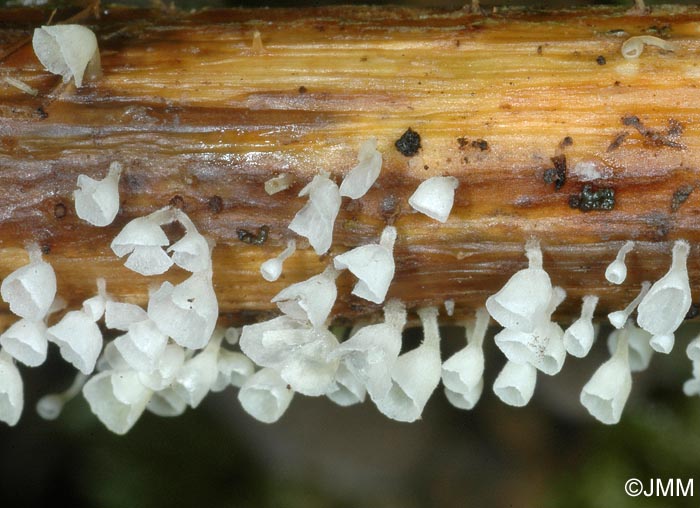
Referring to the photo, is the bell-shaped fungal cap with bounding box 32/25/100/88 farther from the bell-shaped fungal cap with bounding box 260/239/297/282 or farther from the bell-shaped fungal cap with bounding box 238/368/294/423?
the bell-shaped fungal cap with bounding box 238/368/294/423

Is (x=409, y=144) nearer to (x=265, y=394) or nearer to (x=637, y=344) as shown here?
(x=265, y=394)

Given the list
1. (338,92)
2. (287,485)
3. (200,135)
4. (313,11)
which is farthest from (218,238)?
(287,485)

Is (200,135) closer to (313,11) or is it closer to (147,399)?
(313,11)

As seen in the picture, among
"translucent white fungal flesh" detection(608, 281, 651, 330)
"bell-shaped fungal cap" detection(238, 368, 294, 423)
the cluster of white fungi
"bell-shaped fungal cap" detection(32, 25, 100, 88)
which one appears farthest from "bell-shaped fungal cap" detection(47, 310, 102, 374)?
"translucent white fungal flesh" detection(608, 281, 651, 330)

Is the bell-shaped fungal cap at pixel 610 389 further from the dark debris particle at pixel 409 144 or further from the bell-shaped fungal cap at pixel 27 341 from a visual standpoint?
the bell-shaped fungal cap at pixel 27 341

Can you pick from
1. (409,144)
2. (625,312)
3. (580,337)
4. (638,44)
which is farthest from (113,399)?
(638,44)

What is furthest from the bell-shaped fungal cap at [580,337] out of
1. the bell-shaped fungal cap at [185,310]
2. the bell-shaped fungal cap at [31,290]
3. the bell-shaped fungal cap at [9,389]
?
the bell-shaped fungal cap at [9,389]
